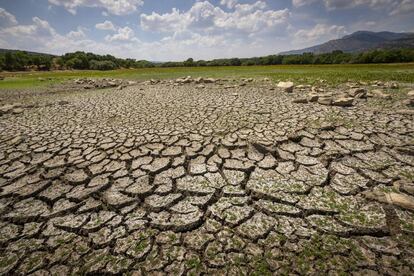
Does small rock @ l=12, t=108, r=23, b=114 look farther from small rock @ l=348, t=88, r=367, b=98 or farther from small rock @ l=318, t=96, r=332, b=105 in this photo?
small rock @ l=348, t=88, r=367, b=98

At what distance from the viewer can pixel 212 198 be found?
7.46 ft

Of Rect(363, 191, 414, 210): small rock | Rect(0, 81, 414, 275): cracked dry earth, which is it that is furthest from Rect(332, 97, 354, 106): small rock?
Rect(363, 191, 414, 210): small rock

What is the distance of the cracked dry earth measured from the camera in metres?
1.62

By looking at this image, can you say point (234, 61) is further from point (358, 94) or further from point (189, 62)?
point (358, 94)

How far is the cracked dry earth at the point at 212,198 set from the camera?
162 cm

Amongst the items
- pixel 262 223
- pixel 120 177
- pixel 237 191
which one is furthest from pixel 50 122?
pixel 262 223

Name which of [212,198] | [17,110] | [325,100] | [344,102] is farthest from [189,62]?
[212,198]

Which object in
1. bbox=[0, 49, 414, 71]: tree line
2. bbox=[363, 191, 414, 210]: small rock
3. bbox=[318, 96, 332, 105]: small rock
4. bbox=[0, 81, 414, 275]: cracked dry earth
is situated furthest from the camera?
bbox=[0, 49, 414, 71]: tree line

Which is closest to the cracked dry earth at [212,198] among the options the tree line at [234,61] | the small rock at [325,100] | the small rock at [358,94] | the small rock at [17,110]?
the small rock at [325,100]

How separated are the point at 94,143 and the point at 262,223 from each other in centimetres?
325

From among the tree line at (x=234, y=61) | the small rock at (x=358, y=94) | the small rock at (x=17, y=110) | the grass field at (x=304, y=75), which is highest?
the tree line at (x=234, y=61)

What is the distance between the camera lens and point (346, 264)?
1.52m

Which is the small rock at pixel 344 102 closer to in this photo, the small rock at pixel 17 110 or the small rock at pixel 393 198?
the small rock at pixel 393 198

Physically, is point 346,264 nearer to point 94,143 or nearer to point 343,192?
point 343,192
